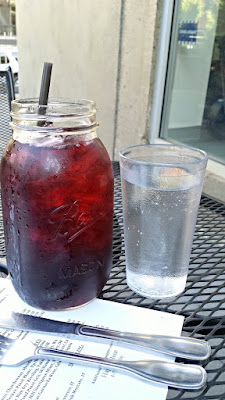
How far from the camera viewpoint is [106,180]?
53 centimetres

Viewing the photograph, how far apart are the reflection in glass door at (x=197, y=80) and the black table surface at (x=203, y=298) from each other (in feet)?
3.85

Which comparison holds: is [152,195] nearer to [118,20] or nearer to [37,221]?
[37,221]

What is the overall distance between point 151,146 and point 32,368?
39 cm

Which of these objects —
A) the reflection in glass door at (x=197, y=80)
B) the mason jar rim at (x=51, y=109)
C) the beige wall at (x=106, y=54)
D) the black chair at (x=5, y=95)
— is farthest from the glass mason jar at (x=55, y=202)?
the beige wall at (x=106, y=54)

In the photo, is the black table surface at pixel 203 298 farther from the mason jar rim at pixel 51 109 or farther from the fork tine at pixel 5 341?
the mason jar rim at pixel 51 109

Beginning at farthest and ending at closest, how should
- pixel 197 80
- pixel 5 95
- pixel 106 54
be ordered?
pixel 106 54
pixel 197 80
pixel 5 95

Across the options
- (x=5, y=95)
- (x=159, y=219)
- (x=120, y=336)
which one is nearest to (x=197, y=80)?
(x=5, y=95)

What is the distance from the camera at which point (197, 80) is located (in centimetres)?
208

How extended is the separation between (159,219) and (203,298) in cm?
15

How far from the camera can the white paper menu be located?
412mm

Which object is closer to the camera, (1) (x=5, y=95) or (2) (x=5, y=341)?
(2) (x=5, y=341)

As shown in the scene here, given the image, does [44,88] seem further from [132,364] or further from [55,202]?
[132,364]

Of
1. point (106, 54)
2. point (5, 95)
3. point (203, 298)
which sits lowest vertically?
point (203, 298)

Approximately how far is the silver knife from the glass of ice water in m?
0.10
